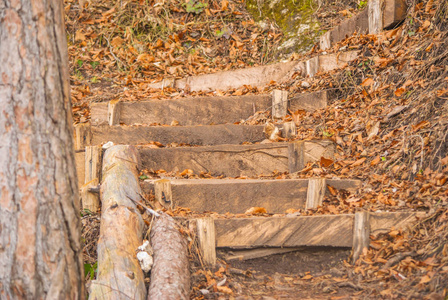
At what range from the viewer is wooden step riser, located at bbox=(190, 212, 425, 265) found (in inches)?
94.4

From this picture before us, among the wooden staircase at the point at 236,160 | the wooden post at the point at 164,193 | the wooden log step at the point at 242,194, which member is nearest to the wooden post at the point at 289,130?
the wooden staircase at the point at 236,160

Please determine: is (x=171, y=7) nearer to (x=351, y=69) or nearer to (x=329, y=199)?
(x=351, y=69)

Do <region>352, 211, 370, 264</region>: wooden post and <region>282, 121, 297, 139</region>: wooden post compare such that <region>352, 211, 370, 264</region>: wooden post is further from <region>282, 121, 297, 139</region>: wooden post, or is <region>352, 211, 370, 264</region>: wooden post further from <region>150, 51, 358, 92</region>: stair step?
<region>150, 51, 358, 92</region>: stair step

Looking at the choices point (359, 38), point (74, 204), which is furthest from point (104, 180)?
point (359, 38)

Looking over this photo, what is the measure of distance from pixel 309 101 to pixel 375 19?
1075mm

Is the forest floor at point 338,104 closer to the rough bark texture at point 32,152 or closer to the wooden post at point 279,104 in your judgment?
the wooden post at point 279,104

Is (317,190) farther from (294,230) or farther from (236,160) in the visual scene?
(236,160)

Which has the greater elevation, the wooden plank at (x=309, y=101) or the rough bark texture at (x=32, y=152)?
the wooden plank at (x=309, y=101)

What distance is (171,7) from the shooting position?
6.32 m

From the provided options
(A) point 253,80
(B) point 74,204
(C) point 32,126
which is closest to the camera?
(C) point 32,126

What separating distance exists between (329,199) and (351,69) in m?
1.64

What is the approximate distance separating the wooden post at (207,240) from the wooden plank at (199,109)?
1854mm

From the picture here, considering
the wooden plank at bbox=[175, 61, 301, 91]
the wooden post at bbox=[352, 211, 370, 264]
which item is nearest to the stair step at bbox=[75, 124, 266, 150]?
the wooden plank at bbox=[175, 61, 301, 91]

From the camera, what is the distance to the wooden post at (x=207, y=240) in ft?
8.05
